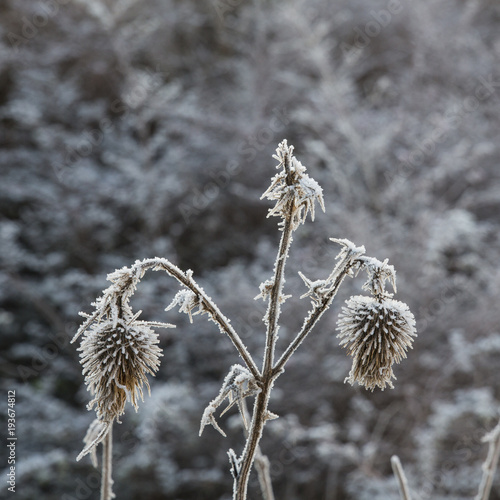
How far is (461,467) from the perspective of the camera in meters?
2.13

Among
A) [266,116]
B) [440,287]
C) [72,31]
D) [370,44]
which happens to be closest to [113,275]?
[440,287]

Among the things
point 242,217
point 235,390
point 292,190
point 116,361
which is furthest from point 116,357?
point 242,217

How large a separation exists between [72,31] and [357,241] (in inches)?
88.1

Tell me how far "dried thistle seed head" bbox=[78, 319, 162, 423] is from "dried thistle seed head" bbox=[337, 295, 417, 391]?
195 millimetres

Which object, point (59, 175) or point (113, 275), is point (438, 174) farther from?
point (113, 275)

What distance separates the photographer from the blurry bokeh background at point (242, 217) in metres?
2.18

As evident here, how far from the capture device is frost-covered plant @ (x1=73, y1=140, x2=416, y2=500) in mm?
477

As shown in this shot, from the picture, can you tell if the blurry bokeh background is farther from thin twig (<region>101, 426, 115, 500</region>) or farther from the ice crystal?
the ice crystal

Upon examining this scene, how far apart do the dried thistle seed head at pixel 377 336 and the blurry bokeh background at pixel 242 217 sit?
141 cm

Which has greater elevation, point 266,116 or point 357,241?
point 266,116

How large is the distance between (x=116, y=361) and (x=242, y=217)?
8.27 feet

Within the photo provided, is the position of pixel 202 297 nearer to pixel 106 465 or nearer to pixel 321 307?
pixel 321 307

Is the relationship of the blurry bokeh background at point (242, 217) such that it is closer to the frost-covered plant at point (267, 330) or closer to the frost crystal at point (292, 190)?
the frost-covered plant at point (267, 330)

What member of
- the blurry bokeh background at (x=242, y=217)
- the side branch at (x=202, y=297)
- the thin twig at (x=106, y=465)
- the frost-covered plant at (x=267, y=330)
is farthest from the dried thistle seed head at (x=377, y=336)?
the blurry bokeh background at (x=242, y=217)
